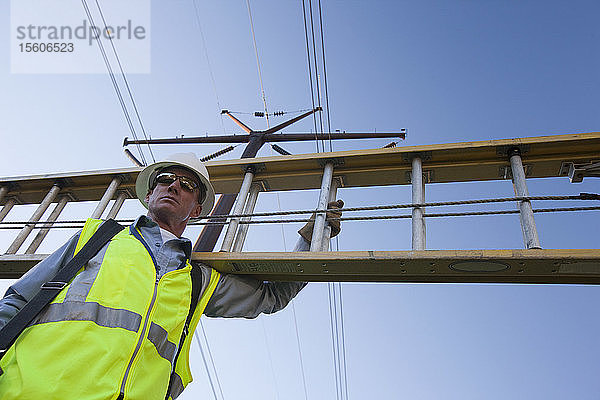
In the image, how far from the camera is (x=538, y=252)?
254cm

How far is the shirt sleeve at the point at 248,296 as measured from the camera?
10.2 feet

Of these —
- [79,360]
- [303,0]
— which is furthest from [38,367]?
[303,0]

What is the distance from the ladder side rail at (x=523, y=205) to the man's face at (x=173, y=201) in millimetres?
2225

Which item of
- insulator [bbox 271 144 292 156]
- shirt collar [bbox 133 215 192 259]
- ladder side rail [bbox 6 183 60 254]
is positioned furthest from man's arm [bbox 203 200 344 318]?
insulator [bbox 271 144 292 156]

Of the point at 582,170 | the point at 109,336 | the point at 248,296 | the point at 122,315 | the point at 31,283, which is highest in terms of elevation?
the point at 582,170

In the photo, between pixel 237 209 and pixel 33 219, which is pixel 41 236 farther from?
pixel 237 209

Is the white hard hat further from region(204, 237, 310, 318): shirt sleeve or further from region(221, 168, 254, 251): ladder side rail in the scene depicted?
region(204, 237, 310, 318): shirt sleeve

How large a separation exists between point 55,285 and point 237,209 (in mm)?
1442

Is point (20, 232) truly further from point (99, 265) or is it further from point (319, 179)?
point (319, 179)

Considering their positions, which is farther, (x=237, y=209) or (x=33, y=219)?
(x=33, y=219)

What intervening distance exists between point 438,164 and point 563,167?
2.88 ft

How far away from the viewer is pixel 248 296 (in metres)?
3.22

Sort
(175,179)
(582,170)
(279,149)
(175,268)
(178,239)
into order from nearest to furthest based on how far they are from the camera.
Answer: (175,268) < (178,239) < (582,170) < (175,179) < (279,149)

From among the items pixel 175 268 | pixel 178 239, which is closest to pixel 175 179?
pixel 178 239
